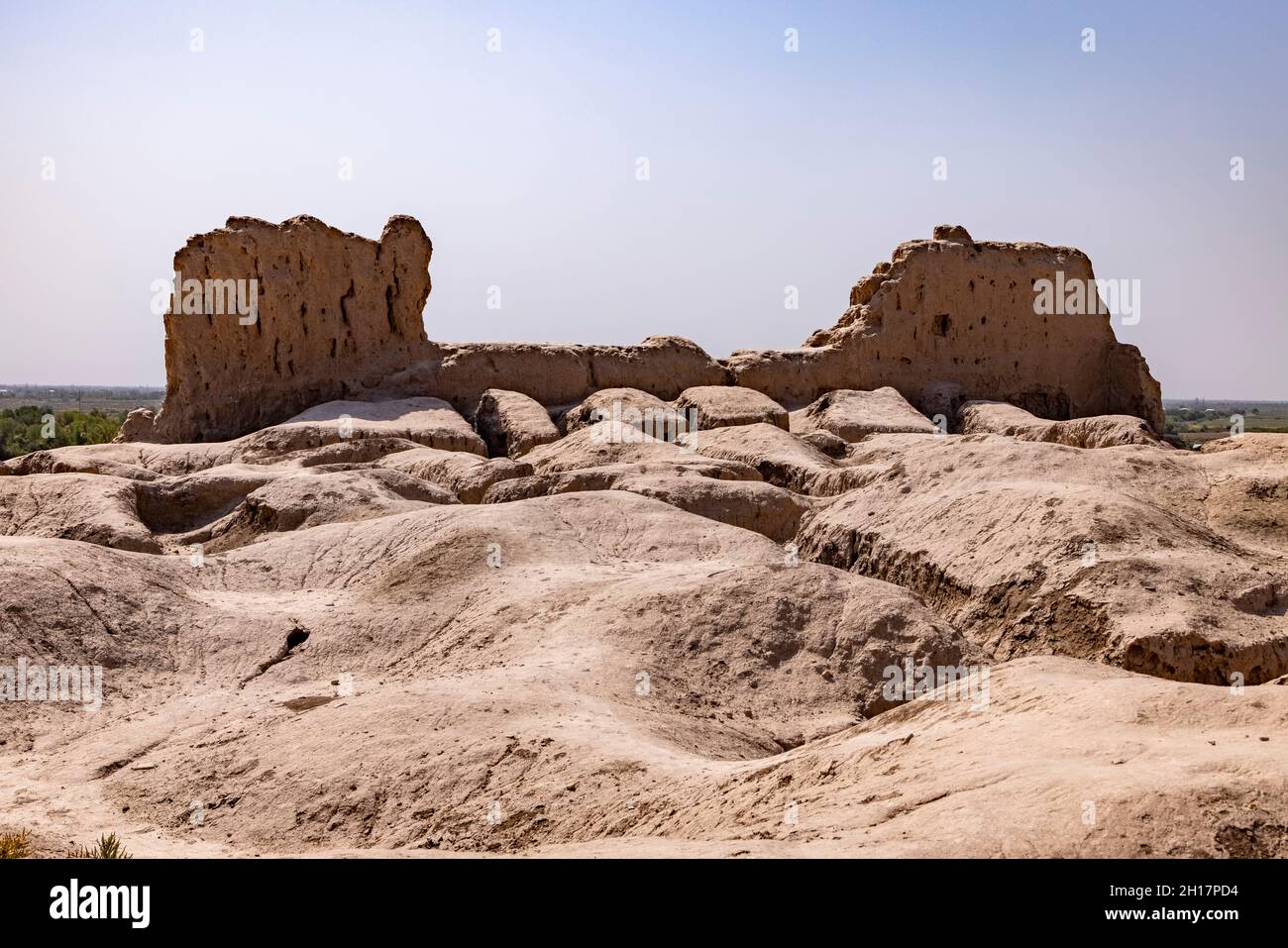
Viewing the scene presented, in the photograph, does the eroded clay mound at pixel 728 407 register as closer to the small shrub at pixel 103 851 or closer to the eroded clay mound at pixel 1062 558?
the eroded clay mound at pixel 1062 558

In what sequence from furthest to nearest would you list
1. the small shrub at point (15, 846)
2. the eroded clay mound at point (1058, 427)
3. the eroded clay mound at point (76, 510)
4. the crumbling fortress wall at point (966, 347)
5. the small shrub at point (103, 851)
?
the crumbling fortress wall at point (966, 347) → the eroded clay mound at point (1058, 427) → the eroded clay mound at point (76, 510) → the small shrub at point (103, 851) → the small shrub at point (15, 846)

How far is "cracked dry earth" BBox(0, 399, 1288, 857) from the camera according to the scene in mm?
5613

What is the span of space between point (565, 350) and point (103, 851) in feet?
57.4

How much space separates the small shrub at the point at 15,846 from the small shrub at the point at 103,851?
0.73 feet

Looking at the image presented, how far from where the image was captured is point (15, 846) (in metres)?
5.94

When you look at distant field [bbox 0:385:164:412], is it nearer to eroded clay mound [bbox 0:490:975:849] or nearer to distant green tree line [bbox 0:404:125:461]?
distant green tree line [bbox 0:404:125:461]

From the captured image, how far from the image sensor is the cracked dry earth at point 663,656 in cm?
561

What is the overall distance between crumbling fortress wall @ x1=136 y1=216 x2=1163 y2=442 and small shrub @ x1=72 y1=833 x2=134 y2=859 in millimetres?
15404

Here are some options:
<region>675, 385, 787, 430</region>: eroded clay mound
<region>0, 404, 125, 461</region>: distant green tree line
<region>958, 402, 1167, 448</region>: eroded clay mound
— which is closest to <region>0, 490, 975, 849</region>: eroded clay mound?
<region>675, 385, 787, 430</region>: eroded clay mound

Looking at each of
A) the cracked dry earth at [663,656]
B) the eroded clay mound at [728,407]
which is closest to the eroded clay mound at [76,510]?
the cracked dry earth at [663,656]

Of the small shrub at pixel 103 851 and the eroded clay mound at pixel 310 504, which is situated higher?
the eroded clay mound at pixel 310 504

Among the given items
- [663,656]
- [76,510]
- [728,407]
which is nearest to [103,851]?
[663,656]
